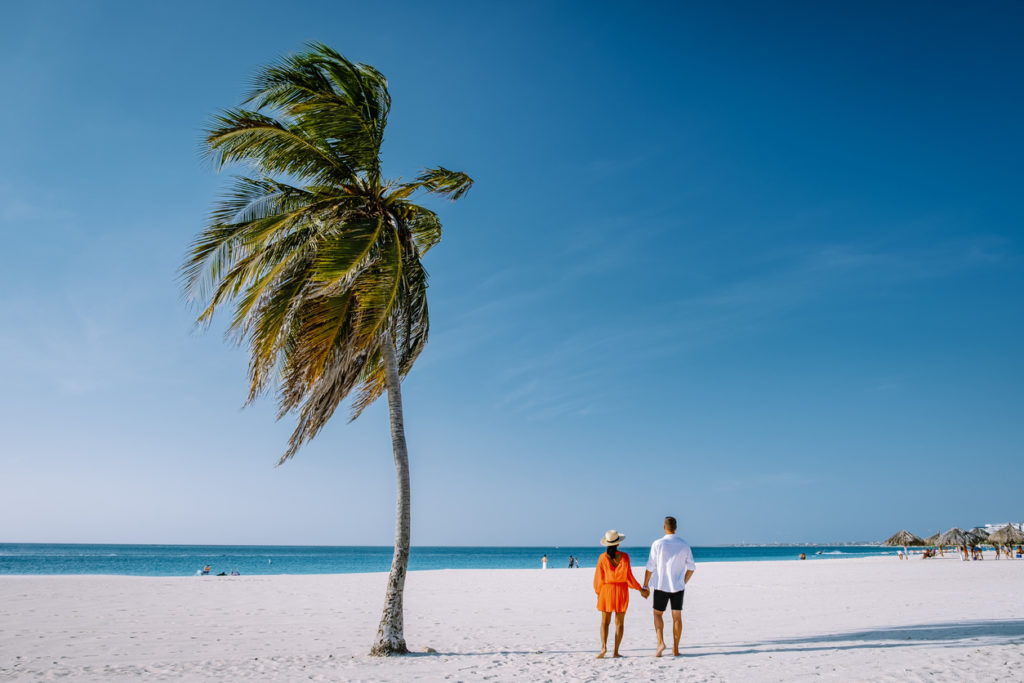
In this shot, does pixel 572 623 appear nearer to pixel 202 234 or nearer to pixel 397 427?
pixel 397 427

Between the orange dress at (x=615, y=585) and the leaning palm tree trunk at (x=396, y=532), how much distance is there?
2.48 meters

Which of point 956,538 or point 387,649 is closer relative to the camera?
point 387,649

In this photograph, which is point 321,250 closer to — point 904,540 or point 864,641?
point 864,641

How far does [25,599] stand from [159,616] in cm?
484

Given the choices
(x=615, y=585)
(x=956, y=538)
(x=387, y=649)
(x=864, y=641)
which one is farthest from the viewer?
(x=956, y=538)

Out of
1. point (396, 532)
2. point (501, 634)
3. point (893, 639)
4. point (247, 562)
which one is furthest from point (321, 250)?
point (247, 562)

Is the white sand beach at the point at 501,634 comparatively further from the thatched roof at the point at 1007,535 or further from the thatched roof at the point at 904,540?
the thatched roof at the point at 904,540

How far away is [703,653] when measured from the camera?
8.27 m

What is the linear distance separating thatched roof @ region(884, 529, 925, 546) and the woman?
45.6 metres

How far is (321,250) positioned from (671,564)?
230 inches

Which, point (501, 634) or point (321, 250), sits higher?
point (321, 250)

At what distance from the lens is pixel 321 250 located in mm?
8570

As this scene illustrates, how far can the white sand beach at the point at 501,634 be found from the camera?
7.18 metres

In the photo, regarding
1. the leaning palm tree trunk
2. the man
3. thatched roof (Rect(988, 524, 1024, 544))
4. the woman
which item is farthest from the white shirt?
thatched roof (Rect(988, 524, 1024, 544))
